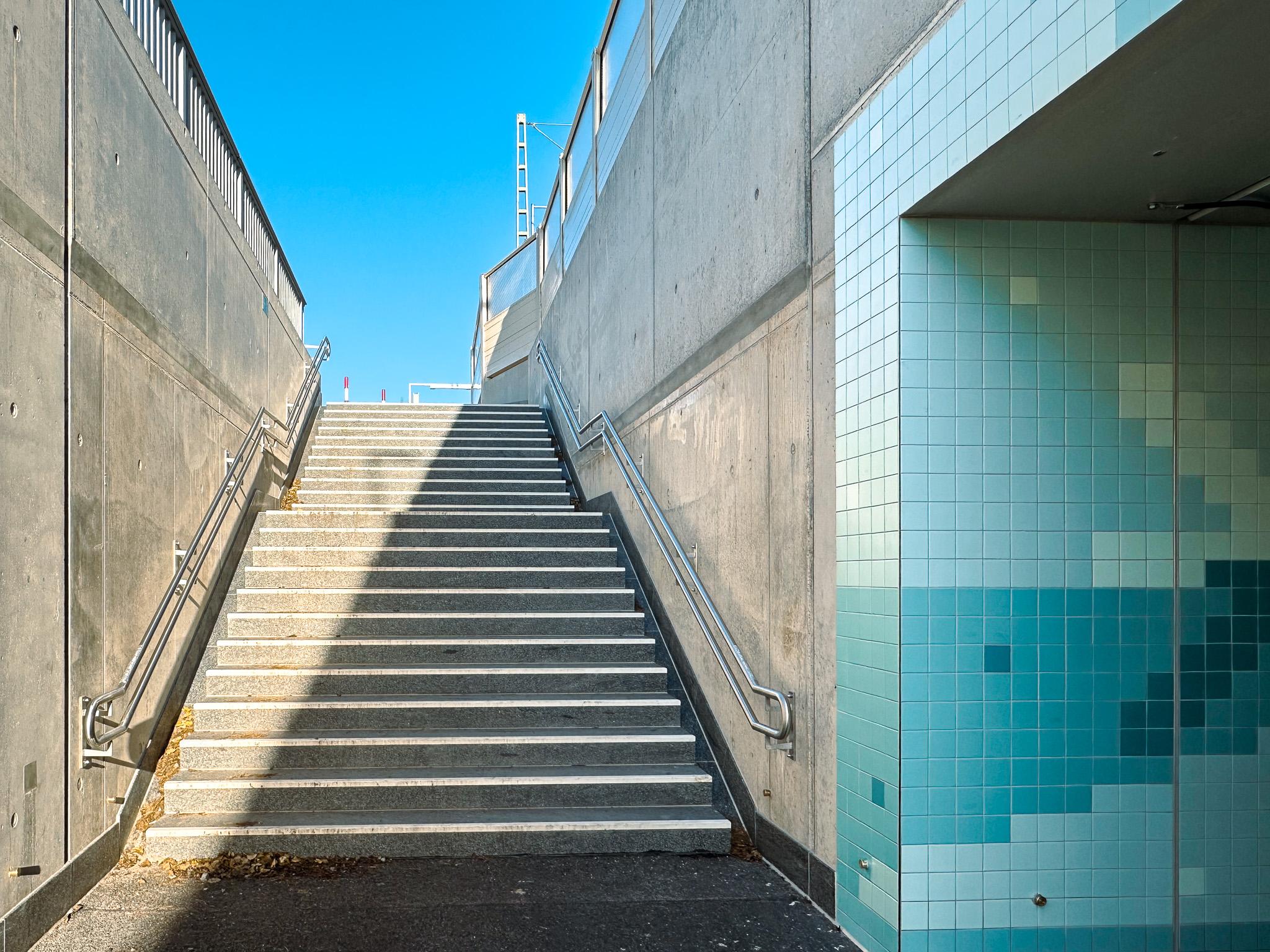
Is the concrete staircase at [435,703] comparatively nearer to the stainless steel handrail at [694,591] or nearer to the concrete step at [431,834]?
the concrete step at [431,834]

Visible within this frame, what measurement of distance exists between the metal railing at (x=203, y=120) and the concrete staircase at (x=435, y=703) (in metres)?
2.18

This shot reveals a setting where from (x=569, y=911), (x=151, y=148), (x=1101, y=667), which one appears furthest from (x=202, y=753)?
(x=1101, y=667)

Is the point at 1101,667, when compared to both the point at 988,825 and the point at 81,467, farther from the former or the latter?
the point at 81,467

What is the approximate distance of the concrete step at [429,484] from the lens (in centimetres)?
828

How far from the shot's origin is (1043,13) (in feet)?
8.13

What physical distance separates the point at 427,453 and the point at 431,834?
5024 mm

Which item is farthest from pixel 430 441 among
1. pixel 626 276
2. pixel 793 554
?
pixel 793 554

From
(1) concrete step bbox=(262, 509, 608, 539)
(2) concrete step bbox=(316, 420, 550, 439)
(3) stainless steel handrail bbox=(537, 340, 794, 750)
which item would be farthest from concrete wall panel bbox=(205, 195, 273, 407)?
(3) stainless steel handrail bbox=(537, 340, 794, 750)

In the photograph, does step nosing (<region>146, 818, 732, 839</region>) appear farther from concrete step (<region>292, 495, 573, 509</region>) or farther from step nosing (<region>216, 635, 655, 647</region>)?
concrete step (<region>292, 495, 573, 509</region>)

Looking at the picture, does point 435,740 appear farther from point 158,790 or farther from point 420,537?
point 420,537

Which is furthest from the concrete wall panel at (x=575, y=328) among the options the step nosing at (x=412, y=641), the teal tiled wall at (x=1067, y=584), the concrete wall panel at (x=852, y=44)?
the teal tiled wall at (x=1067, y=584)

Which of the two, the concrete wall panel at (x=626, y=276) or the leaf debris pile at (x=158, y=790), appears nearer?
the leaf debris pile at (x=158, y=790)

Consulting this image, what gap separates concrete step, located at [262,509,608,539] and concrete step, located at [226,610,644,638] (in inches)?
44.7

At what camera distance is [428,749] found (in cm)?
501
